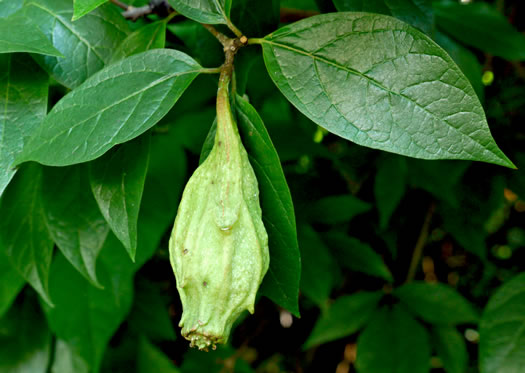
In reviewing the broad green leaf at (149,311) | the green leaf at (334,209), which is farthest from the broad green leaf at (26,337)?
the green leaf at (334,209)

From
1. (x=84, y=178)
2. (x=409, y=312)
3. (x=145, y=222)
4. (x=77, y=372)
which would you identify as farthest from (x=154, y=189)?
(x=409, y=312)

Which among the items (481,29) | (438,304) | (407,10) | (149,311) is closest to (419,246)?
(438,304)

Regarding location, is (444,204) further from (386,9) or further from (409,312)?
(386,9)

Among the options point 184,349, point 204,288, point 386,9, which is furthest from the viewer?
point 184,349

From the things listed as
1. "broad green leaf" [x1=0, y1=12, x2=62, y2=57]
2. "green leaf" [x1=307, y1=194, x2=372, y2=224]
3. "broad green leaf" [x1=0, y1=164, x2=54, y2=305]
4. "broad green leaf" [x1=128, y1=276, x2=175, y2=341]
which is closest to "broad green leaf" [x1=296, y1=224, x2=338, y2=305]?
"green leaf" [x1=307, y1=194, x2=372, y2=224]

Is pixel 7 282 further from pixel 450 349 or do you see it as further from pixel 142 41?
pixel 450 349

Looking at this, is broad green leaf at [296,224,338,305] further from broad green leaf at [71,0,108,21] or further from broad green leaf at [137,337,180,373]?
broad green leaf at [71,0,108,21]

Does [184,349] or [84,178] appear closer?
[84,178]
